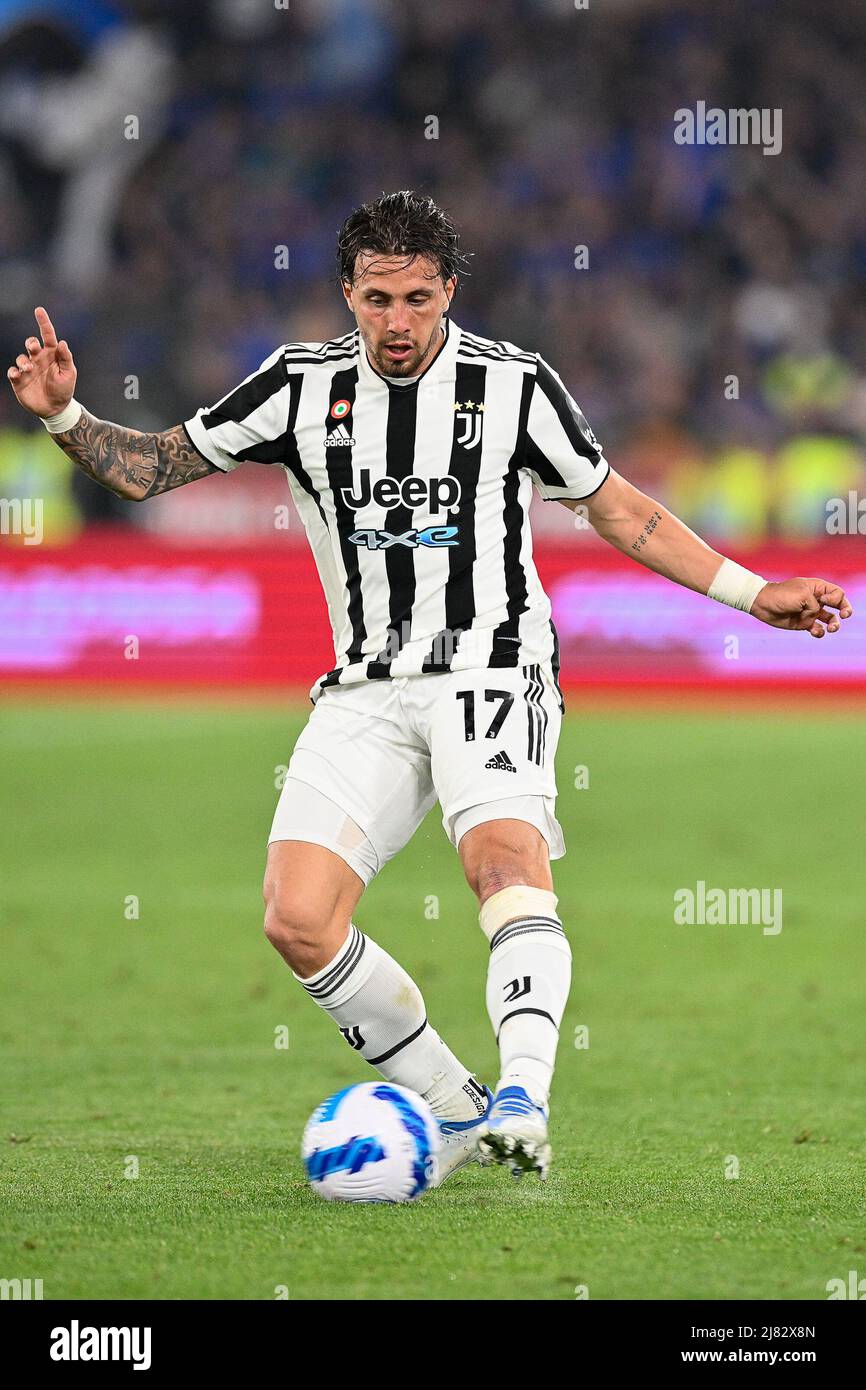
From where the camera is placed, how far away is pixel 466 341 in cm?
498

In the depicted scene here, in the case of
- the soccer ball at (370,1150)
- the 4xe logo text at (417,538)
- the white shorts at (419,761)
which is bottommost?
the soccer ball at (370,1150)

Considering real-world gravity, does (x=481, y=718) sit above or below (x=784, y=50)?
below

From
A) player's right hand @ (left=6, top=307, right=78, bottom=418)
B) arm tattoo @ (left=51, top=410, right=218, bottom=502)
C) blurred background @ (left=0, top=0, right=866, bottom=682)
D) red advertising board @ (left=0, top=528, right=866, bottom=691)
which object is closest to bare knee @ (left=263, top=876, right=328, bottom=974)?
arm tattoo @ (left=51, top=410, right=218, bottom=502)

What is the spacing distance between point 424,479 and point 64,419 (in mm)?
878

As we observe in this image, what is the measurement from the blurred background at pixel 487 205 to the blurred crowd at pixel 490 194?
0.03 metres

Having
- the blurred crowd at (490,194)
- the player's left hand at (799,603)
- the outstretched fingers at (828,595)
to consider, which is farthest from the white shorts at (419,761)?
the blurred crowd at (490,194)

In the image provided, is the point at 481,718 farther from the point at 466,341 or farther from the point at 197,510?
the point at 197,510

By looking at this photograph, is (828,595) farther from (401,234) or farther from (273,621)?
(273,621)

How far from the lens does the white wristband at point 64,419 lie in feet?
15.6

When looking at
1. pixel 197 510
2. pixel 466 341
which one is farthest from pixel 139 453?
pixel 197 510

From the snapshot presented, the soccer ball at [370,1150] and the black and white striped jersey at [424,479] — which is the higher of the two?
the black and white striped jersey at [424,479]

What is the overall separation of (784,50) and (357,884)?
1989 cm

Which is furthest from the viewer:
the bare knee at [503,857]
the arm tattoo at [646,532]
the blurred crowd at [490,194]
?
the blurred crowd at [490,194]

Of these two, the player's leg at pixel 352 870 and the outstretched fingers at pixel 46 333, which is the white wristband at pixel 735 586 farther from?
the outstretched fingers at pixel 46 333
